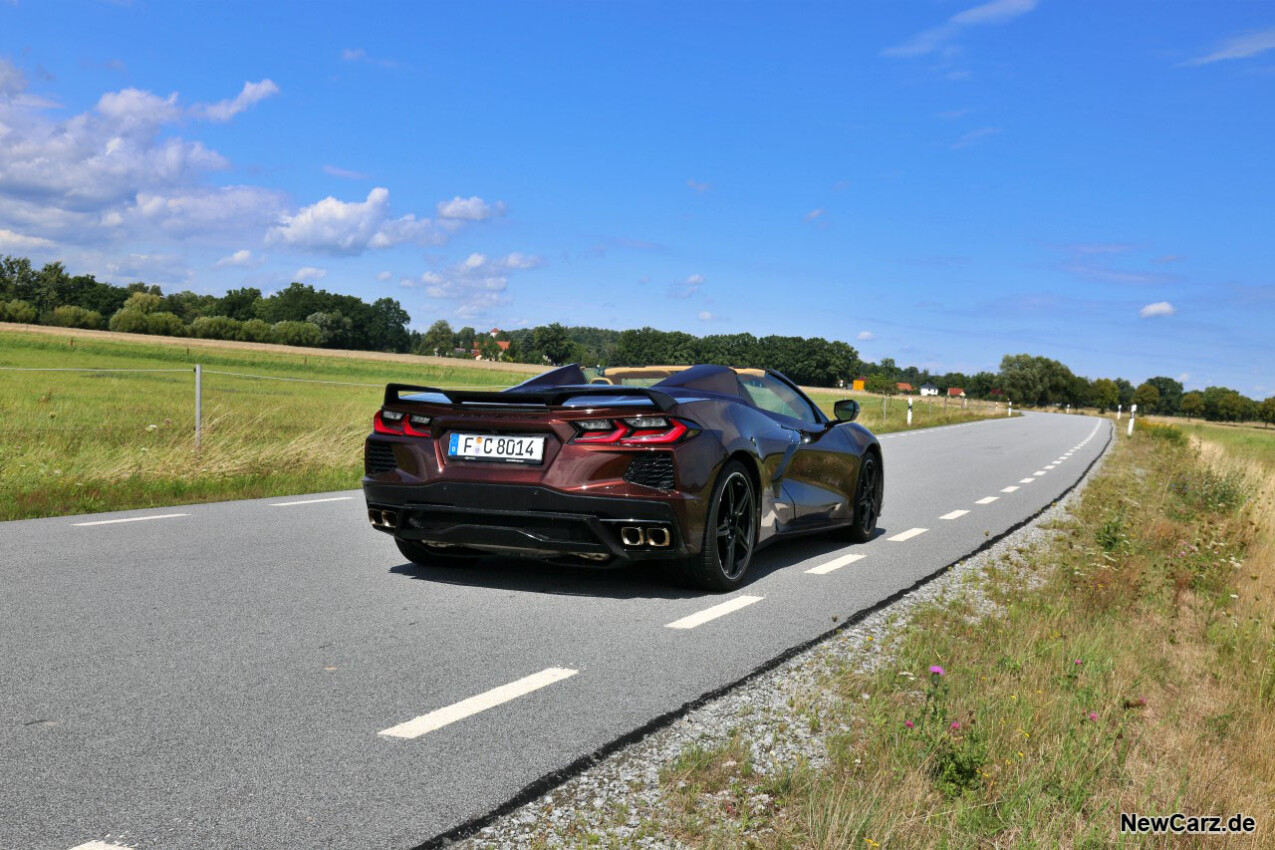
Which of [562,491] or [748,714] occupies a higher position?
[562,491]

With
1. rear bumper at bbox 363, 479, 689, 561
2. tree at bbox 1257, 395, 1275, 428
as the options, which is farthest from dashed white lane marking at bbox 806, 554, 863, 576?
tree at bbox 1257, 395, 1275, 428

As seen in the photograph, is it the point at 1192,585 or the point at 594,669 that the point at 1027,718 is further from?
the point at 1192,585

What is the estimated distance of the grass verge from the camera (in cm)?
303

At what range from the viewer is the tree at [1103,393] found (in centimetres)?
19288

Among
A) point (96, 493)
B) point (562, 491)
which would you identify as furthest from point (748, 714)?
point (96, 493)

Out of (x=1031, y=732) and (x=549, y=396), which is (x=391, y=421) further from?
(x=1031, y=732)

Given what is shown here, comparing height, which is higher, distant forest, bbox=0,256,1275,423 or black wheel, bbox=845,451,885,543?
distant forest, bbox=0,256,1275,423

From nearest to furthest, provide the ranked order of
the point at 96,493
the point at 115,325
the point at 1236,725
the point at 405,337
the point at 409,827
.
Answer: the point at 409,827, the point at 1236,725, the point at 96,493, the point at 115,325, the point at 405,337

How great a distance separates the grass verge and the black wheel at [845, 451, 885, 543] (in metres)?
1.48

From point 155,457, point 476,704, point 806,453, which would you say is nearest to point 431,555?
point 806,453

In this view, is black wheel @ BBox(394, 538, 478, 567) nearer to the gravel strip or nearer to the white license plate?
the white license plate

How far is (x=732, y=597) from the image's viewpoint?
20.9 feet

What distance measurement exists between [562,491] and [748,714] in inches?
78.8

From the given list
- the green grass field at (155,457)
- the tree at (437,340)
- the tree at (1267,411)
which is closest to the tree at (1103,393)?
the tree at (1267,411)
